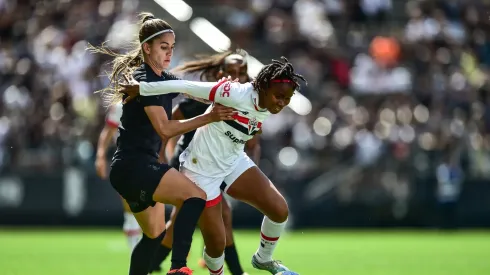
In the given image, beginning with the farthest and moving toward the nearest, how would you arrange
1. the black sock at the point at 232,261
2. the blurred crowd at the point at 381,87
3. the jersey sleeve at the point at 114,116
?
the blurred crowd at the point at 381,87 < the jersey sleeve at the point at 114,116 < the black sock at the point at 232,261

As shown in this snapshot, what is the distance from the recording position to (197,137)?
8.37m

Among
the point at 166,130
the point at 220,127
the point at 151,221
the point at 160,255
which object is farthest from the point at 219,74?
the point at 151,221

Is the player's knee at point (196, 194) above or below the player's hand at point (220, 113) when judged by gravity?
below

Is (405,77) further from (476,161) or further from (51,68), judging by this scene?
(51,68)

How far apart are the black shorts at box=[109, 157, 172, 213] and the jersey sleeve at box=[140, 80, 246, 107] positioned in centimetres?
56

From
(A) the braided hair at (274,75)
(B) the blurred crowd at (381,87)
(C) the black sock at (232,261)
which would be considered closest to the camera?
(A) the braided hair at (274,75)

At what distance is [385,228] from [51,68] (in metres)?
8.08

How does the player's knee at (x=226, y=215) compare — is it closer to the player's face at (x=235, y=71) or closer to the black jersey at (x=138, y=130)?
the player's face at (x=235, y=71)

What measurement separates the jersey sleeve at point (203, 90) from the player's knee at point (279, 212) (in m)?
1.10

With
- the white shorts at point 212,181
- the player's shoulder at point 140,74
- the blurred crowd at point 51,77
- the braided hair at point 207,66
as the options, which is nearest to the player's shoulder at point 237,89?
the player's shoulder at point 140,74

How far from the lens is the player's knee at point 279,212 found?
845 centimetres

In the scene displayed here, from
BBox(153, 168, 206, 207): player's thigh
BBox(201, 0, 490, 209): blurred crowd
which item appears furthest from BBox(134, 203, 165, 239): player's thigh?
BBox(201, 0, 490, 209): blurred crowd

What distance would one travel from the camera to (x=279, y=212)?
8.48m

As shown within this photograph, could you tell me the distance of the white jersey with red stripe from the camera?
7734 millimetres
